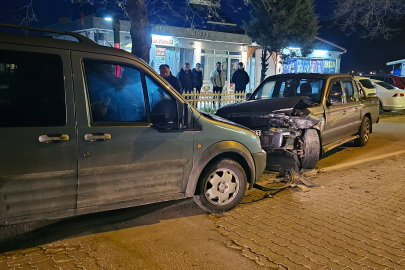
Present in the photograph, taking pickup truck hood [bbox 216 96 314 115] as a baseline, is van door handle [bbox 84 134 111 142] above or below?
below

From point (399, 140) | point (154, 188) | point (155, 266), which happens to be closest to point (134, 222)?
point (154, 188)

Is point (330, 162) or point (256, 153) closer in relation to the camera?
point (256, 153)

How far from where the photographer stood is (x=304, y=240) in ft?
13.0

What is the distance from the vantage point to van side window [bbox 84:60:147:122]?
12.2ft

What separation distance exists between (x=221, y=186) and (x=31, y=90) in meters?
2.46

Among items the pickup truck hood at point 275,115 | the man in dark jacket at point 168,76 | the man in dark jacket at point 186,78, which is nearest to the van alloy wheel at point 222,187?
the pickup truck hood at point 275,115

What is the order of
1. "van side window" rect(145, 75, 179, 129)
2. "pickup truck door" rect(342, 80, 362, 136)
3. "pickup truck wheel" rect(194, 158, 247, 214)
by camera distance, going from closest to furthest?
"van side window" rect(145, 75, 179, 129) → "pickup truck wheel" rect(194, 158, 247, 214) → "pickup truck door" rect(342, 80, 362, 136)

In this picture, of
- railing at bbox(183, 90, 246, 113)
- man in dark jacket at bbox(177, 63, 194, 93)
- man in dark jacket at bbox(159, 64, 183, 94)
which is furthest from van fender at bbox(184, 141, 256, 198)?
man in dark jacket at bbox(177, 63, 194, 93)

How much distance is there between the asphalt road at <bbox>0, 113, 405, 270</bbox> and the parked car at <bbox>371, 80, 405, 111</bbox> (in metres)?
13.4

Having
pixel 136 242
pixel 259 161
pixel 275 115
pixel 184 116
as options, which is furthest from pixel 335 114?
pixel 136 242

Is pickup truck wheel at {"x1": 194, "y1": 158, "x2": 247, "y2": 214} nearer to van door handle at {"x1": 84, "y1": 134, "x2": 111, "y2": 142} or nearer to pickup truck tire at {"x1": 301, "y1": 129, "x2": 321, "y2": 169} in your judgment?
van door handle at {"x1": 84, "y1": 134, "x2": 111, "y2": 142}

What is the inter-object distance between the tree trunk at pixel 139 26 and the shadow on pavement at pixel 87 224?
5.83 metres

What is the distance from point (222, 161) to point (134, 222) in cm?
131

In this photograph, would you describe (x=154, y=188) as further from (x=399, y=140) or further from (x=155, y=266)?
(x=399, y=140)
